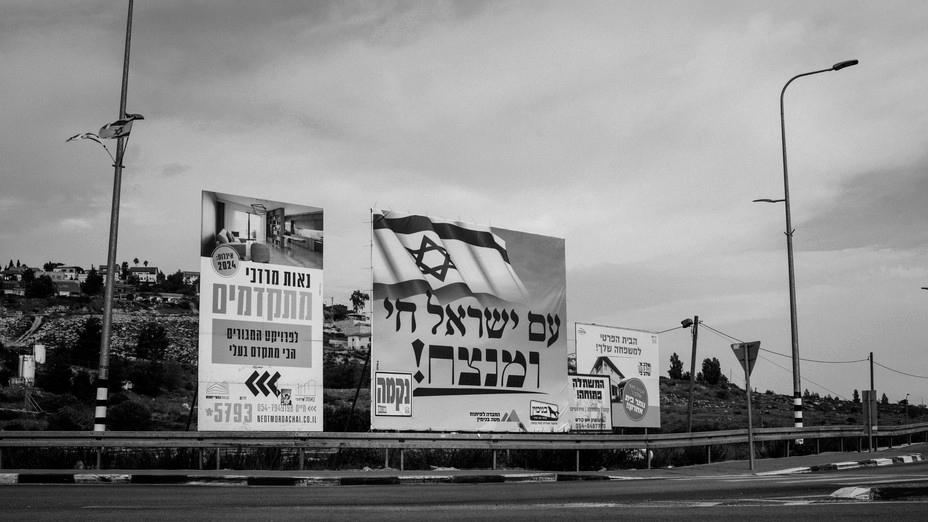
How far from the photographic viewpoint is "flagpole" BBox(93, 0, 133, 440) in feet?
62.4

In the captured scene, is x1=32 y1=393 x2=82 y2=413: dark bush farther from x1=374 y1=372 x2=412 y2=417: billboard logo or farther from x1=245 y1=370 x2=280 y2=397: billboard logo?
x1=245 y1=370 x2=280 y2=397: billboard logo

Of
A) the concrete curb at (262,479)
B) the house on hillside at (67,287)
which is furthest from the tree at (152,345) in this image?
the concrete curb at (262,479)

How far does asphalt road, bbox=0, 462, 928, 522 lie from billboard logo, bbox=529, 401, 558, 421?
11.5 m

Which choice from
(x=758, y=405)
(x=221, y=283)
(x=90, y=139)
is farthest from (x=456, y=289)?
(x=758, y=405)

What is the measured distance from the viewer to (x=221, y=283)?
69.3ft

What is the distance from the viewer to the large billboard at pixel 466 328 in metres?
23.8

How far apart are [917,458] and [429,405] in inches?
509

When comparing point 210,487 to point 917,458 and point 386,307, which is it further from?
point 917,458

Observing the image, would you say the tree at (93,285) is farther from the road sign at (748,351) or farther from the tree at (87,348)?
the road sign at (748,351)

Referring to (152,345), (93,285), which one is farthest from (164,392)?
(93,285)

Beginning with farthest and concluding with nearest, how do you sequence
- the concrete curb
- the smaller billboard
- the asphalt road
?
the smaller billboard → the concrete curb → the asphalt road

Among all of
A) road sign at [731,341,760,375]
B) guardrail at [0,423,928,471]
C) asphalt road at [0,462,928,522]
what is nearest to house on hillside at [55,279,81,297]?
guardrail at [0,423,928,471]

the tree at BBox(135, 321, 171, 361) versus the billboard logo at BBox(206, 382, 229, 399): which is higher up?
the tree at BBox(135, 321, 171, 361)

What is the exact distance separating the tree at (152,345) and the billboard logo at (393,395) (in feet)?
271
